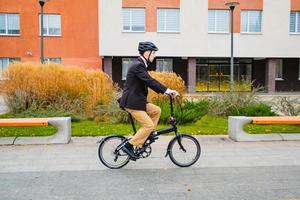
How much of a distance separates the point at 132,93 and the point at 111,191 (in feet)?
5.66

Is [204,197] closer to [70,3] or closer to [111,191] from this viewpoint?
[111,191]

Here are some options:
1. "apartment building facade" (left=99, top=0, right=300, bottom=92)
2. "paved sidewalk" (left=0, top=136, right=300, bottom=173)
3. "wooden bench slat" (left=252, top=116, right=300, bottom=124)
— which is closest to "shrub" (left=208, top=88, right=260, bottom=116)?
"wooden bench slat" (left=252, top=116, right=300, bottom=124)

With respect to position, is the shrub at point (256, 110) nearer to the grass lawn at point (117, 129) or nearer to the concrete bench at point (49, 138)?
the grass lawn at point (117, 129)

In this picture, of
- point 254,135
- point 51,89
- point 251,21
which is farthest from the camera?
point 251,21

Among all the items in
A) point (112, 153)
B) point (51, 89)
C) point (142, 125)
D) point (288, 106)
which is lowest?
point (112, 153)

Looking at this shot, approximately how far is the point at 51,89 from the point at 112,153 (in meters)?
7.65

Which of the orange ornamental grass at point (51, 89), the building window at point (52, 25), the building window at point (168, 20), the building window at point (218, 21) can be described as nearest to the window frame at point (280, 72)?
the building window at point (218, 21)

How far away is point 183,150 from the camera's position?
706 cm

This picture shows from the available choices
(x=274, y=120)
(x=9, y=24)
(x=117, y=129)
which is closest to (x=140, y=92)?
(x=274, y=120)

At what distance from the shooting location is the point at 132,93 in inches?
263

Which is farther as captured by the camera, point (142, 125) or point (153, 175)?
point (142, 125)

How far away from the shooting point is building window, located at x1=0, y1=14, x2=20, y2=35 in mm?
30922

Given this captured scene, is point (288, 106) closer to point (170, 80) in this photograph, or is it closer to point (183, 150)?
point (170, 80)

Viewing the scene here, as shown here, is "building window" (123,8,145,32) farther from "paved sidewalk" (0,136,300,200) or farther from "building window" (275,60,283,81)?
"paved sidewalk" (0,136,300,200)
